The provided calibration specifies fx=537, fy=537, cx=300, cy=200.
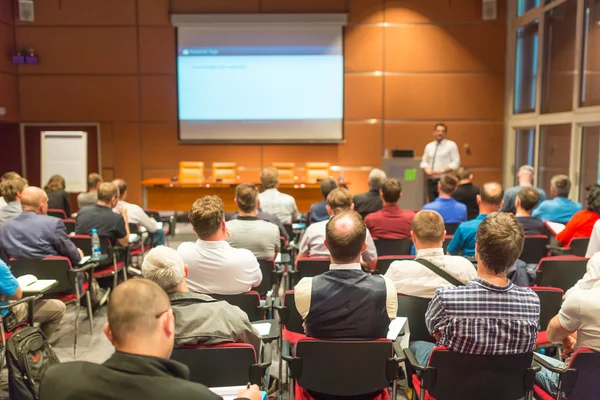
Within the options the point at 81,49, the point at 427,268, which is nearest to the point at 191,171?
the point at 81,49

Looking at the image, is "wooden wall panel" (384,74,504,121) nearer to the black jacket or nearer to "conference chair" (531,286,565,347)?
"conference chair" (531,286,565,347)

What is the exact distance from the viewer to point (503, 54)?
9.45 m

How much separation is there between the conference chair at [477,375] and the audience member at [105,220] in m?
3.38

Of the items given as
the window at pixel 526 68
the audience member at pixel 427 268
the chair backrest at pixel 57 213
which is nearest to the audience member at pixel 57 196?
the chair backrest at pixel 57 213

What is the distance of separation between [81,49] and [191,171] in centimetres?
302

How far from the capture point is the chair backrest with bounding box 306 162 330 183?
30.0 feet

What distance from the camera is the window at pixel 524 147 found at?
906 centimetres

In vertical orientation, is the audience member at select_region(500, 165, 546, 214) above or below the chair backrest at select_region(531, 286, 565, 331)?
above

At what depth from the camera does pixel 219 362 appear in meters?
2.11

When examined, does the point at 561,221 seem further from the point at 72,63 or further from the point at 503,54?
the point at 72,63

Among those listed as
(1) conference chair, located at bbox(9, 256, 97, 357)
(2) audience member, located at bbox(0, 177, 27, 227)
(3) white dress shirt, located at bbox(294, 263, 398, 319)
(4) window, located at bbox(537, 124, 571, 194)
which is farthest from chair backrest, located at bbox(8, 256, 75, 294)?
(4) window, located at bbox(537, 124, 571, 194)

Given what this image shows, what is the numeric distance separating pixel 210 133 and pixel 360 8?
3.44 m

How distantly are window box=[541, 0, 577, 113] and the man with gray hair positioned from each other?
22.5 ft

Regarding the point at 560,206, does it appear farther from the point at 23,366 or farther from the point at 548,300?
the point at 23,366
